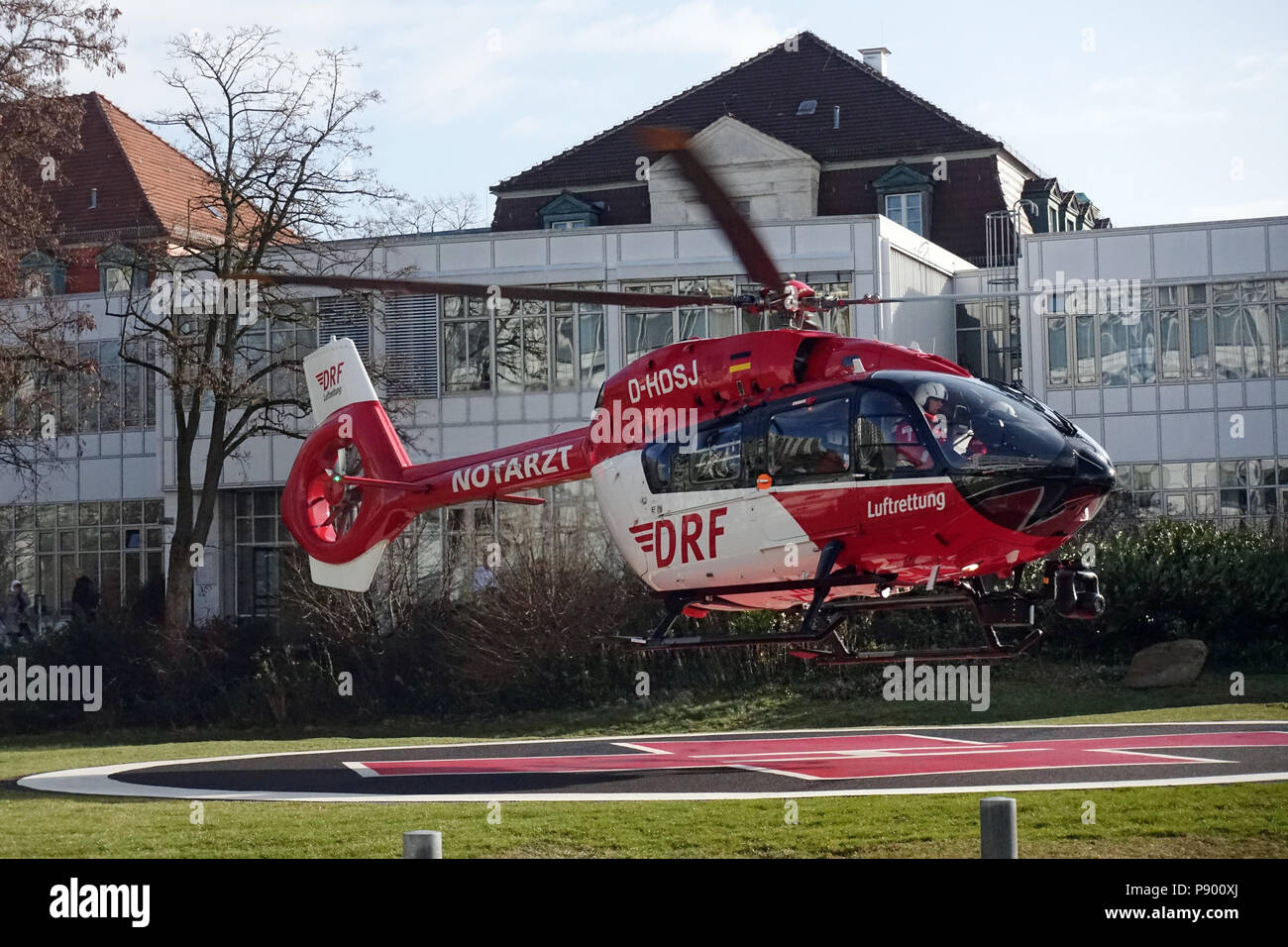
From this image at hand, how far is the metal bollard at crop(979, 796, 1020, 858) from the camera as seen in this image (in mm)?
10758

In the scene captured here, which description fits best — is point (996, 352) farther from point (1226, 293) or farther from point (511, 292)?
point (511, 292)

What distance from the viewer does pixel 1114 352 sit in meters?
43.7

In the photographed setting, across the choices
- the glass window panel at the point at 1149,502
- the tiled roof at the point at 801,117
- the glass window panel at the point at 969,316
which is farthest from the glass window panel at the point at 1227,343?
the tiled roof at the point at 801,117

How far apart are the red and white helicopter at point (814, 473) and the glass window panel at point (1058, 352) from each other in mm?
27431

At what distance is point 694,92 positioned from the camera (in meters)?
55.7

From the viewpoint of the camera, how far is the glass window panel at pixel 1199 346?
43062 millimetres

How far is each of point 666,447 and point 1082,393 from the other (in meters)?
28.5

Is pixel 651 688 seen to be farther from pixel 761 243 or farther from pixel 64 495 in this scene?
pixel 64 495

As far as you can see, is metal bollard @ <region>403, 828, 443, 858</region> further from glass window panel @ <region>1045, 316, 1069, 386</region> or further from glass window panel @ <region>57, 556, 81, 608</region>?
glass window panel @ <region>57, 556, 81, 608</region>

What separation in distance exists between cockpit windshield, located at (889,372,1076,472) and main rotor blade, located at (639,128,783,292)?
1.85 meters

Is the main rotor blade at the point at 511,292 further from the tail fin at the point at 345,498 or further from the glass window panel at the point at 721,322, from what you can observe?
the glass window panel at the point at 721,322

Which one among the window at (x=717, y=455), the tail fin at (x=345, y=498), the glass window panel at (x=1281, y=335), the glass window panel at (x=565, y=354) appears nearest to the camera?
the window at (x=717, y=455)

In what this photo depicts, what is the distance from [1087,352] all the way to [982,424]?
97.3 ft
